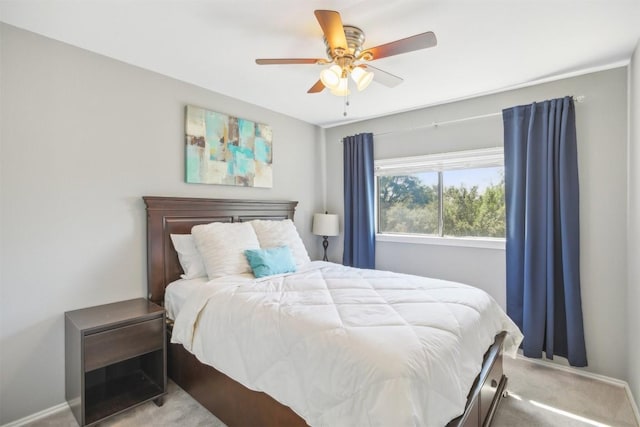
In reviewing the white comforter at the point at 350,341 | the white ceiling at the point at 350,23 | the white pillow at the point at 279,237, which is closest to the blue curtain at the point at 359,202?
the white pillow at the point at 279,237

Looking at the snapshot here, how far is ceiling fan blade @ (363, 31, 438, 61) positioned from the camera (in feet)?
5.24

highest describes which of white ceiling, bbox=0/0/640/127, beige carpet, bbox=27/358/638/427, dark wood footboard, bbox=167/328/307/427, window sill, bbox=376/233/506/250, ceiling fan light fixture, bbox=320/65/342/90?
white ceiling, bbox=0/0/640/127

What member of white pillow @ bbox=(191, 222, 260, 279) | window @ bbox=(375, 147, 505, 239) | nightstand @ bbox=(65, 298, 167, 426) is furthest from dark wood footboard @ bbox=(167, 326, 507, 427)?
window @ bbox=(375, 147, 505, 239)

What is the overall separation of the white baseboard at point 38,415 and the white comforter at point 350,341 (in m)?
0.86

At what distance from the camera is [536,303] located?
2.70m

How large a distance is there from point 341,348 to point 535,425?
156 centimetres

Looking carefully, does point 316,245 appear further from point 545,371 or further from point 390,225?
point 545,371

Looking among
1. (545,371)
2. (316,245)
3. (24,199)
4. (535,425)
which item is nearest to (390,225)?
(316,245)

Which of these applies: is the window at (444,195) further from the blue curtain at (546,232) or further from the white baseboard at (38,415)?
the white baseboard at (38,415)

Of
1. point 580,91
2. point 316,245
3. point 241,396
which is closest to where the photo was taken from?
point 241,396

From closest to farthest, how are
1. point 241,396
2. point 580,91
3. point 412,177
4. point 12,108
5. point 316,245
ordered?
point 241,396
point 12,108
point 580,91
point 412,177
point 316,245

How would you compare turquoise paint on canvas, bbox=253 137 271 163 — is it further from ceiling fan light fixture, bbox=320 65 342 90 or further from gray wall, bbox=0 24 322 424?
ceiling fan light fixture, bbox=320 65 342 90

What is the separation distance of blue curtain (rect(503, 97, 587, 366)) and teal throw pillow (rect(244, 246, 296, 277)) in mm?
2012

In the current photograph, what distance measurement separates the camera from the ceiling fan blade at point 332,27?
4.92 feet
